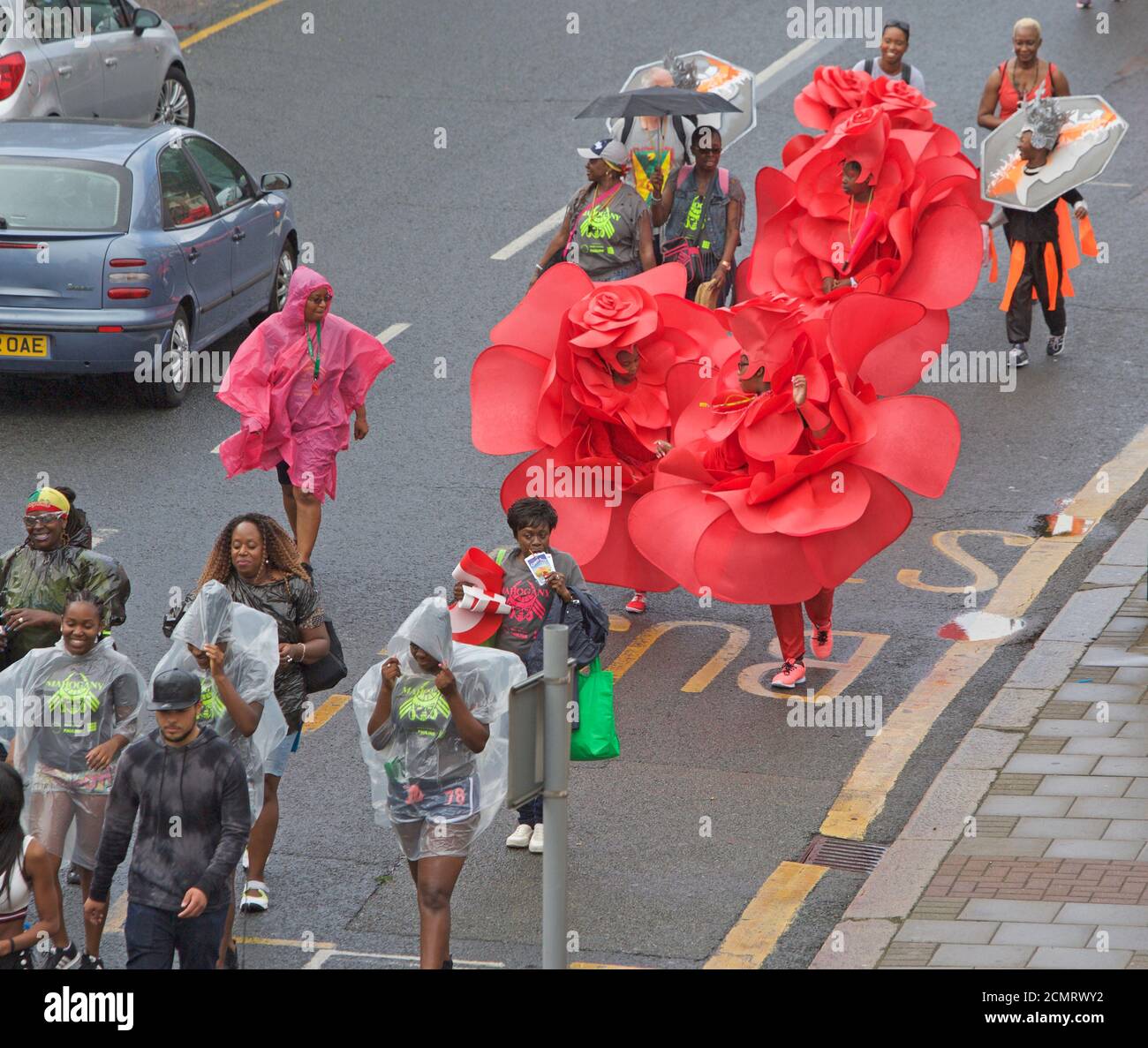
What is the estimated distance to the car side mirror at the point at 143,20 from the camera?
19.0m

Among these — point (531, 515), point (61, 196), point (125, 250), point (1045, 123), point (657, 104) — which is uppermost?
point (657, 104)

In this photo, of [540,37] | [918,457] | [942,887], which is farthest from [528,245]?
[942,887]

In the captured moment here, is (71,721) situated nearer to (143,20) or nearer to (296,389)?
(296,389)

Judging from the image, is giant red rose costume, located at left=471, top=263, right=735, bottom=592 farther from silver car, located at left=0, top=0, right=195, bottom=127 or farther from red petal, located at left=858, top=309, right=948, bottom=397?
silver car, located at left=0, top=0, right=195, bottom=127

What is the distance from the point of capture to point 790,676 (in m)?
10.8

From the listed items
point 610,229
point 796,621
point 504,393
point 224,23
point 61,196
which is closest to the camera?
point 796,621

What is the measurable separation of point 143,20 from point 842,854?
12.7 meters

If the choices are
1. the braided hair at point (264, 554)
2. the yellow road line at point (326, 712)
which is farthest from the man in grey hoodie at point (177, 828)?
the yellow road line at point (326, 712)

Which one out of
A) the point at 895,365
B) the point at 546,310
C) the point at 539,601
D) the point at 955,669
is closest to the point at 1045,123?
the point at 895,365

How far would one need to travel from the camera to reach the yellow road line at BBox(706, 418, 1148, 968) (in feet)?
28.1

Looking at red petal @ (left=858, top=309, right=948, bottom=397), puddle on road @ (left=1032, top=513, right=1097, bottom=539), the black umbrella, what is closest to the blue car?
the black umbrella

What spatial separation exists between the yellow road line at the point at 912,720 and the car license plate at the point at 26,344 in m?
6.20

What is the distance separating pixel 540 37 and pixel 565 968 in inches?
667

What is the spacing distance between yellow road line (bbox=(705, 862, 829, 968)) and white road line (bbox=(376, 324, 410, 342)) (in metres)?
7.52
